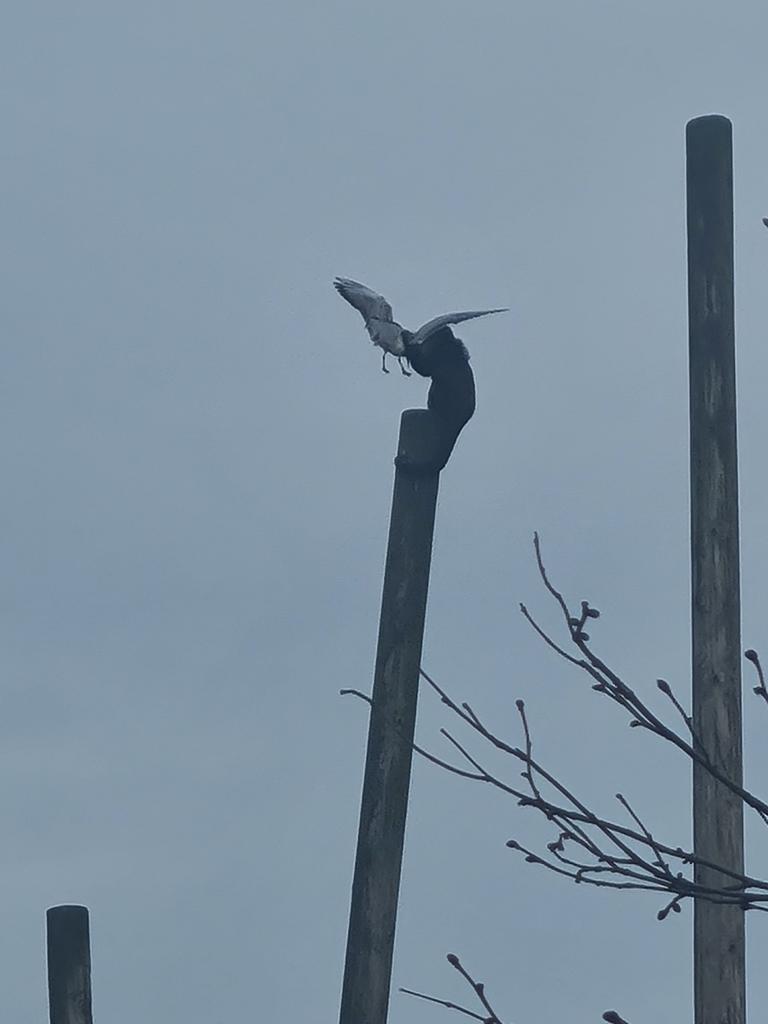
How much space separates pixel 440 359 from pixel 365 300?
0.36 metres

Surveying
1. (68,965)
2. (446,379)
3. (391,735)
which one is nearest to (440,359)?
(446,379)

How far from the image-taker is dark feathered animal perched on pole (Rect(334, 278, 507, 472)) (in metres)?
6.18

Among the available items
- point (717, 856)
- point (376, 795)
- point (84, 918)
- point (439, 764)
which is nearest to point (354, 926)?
point (376, 795)

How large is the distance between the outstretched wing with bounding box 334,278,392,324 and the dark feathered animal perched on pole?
0.01 meters

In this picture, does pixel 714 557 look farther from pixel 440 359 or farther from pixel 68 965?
pixel 68 965

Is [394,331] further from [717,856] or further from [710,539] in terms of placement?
[717,856]

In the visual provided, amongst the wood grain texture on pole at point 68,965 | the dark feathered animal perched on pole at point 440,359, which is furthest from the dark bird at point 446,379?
the wood grain texture on pole at point 68,965

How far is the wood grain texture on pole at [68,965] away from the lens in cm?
604

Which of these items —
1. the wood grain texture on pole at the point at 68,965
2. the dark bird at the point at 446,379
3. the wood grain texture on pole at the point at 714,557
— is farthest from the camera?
the dark bird at the point at 446,379

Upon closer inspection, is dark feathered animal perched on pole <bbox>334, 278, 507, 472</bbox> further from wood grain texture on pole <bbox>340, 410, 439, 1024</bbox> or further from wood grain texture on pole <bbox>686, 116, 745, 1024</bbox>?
wood grain texture on pole <bbox>686, 116, 745, 1024</bbox>

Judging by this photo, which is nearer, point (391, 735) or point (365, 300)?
point (391, 735)

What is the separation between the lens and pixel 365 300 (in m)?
6.37

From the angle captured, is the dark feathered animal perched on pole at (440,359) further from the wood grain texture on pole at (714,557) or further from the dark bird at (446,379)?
the wood grain texture on pole at (714,557)

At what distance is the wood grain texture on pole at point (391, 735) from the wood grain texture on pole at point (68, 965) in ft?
3.03
